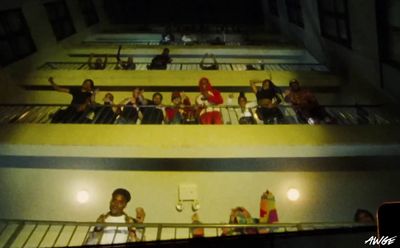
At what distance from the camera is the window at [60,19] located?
13.1 metres

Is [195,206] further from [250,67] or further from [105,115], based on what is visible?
[250,67]

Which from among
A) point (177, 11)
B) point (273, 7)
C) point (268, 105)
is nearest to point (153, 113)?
point (268, 105)

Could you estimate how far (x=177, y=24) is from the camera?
19109mm

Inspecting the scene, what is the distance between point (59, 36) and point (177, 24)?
7569 millimetres

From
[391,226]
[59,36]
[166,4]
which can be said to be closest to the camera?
[391,226]

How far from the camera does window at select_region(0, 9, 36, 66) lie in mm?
9914

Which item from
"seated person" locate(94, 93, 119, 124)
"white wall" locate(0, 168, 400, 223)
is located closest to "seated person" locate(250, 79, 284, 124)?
"white wall" locate(0, 168, 400, 223)

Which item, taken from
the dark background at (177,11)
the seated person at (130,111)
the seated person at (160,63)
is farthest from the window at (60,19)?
the seated person at (130,111)

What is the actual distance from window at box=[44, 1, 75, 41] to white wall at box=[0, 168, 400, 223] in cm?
779

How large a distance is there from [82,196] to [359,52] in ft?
27.1

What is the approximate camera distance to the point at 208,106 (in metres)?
7.62

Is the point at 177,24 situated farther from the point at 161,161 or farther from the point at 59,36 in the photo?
the point at 161,161

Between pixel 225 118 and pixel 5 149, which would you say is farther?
pixel 225 118

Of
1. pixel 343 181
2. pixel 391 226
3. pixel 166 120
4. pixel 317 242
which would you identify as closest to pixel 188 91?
pixel 166 120
